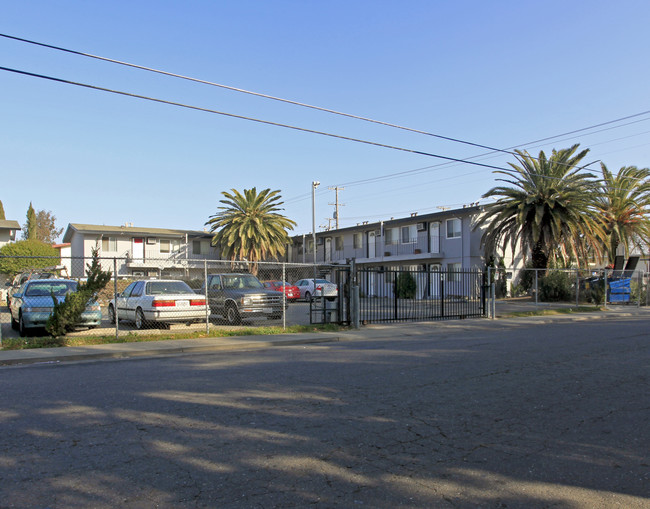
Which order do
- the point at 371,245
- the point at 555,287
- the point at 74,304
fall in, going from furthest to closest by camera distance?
the point at 371,245
the point at 555,287
the point at 74,304

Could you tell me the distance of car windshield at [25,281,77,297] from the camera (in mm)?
13945

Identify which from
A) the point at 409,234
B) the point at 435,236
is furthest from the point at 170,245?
the point at 435,236

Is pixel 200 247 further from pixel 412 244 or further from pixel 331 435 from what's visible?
pixel 331 435

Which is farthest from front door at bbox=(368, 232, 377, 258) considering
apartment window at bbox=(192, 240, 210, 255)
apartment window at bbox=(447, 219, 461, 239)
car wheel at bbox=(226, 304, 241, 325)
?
car wheel at bbox=(226, 304, 241, 325)

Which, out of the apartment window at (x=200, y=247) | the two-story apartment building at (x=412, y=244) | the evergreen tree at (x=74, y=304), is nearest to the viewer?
the evergreen tree at (x=74, y=304)

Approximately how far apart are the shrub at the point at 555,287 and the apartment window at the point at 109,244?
1368 inches

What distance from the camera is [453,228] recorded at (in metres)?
35.9

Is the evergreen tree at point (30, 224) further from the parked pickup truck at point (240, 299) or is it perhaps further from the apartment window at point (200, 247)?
the parked pickup truck at point (240, 299)

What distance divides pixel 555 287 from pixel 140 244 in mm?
34506

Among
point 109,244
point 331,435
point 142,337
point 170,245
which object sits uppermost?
point 170,245

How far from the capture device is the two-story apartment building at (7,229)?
43.5m

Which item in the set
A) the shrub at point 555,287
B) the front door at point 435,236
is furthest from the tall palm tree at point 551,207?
the front door at point 435,236

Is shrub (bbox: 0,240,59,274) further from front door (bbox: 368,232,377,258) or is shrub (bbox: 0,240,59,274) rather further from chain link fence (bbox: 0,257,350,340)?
front door (bbox: 368,232,377,258)

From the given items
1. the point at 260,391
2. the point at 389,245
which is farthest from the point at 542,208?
the point at 260,391
